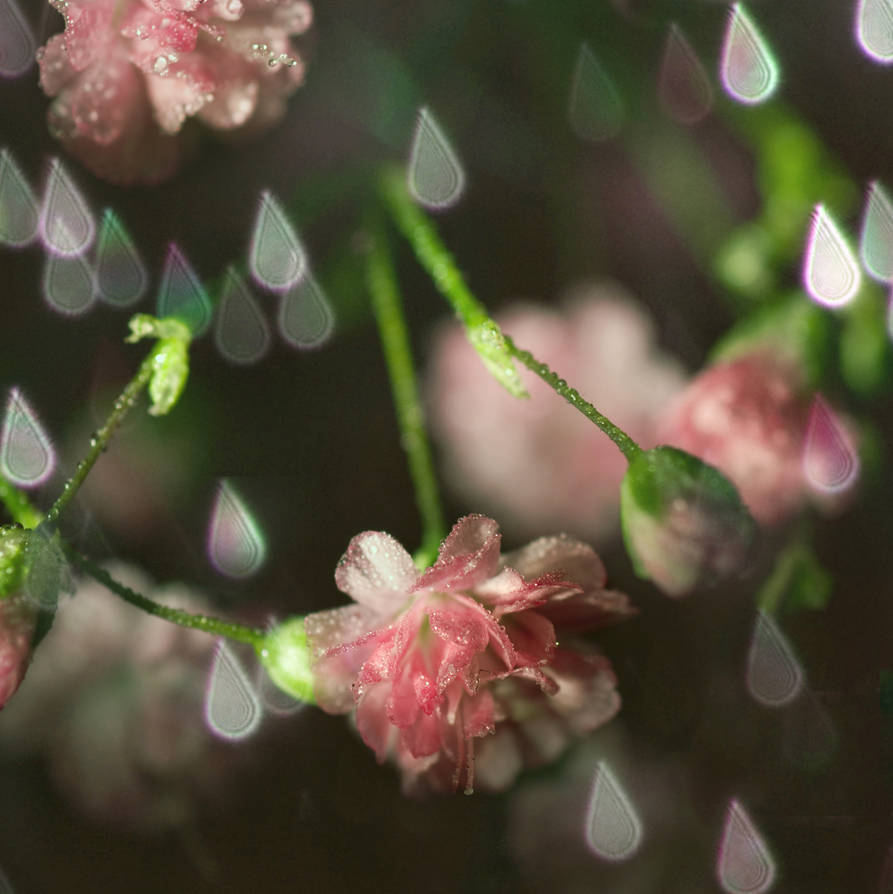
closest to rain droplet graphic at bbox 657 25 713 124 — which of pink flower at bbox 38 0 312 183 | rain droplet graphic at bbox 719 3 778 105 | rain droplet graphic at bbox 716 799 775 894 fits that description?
rain droplet graphic at bbox 719 3 778 105

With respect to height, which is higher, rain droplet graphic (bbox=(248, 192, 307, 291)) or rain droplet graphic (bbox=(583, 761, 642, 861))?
rain droplet graphic (bbox=(248, 192, 307, 291))

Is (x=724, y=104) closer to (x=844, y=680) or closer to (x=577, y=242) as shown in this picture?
(x=577, y=242)

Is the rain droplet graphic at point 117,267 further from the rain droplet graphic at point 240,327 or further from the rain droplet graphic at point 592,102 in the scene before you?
the rain droplet graphic at point 592,102

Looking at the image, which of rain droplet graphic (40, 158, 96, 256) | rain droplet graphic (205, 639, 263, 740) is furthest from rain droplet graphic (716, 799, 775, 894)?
rain droplet graphic (40, 158, 96, 256)

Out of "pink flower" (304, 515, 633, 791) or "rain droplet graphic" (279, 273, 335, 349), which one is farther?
"rain droplet graphic" (279, 273, 335, 349)

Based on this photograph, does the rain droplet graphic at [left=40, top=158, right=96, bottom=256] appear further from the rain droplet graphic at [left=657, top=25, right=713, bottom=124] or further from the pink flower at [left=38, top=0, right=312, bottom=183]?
the rain droplet graphic at [left=657, top=25, right=713, bottom=124]
